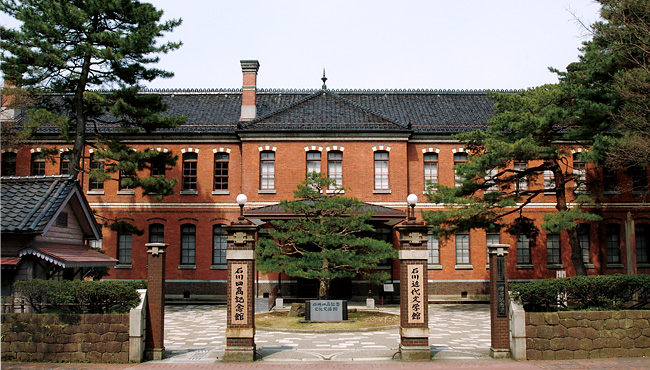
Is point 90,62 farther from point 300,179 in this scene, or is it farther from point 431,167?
point 431,167

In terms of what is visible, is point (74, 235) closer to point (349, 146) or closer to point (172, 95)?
point (349, 146)

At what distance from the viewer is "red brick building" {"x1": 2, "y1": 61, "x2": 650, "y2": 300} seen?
27.3 meters

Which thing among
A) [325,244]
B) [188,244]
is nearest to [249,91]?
[188,244]

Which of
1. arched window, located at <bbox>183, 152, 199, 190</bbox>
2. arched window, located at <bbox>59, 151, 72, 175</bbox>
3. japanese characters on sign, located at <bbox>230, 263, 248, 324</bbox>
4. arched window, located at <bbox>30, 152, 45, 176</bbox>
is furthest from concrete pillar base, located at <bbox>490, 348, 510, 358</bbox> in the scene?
arched window, located at <bbox>30, 152, 45, 176</bbox>

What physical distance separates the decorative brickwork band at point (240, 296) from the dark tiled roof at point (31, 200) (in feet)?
16.1

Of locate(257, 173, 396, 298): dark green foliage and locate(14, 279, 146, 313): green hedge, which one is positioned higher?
locate(257, 173, 396, 298): dark green foliage

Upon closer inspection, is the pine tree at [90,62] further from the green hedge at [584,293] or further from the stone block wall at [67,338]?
the green hedge at [584,293]

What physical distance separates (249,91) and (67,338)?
61.9ft

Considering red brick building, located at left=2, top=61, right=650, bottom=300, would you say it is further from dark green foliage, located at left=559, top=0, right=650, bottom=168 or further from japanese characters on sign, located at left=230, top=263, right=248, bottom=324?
japanese characters on sign, located at left=230, top=263, right=248, bottom=324

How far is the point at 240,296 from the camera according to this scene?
12422mm

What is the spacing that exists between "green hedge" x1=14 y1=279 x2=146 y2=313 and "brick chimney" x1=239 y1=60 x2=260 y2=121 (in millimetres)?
17548

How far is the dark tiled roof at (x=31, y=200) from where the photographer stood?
1355 centimetres

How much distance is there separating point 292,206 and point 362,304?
7.42m

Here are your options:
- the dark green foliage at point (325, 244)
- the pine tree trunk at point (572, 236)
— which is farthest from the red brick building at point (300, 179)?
the dark green foliage at point (325, 244)
